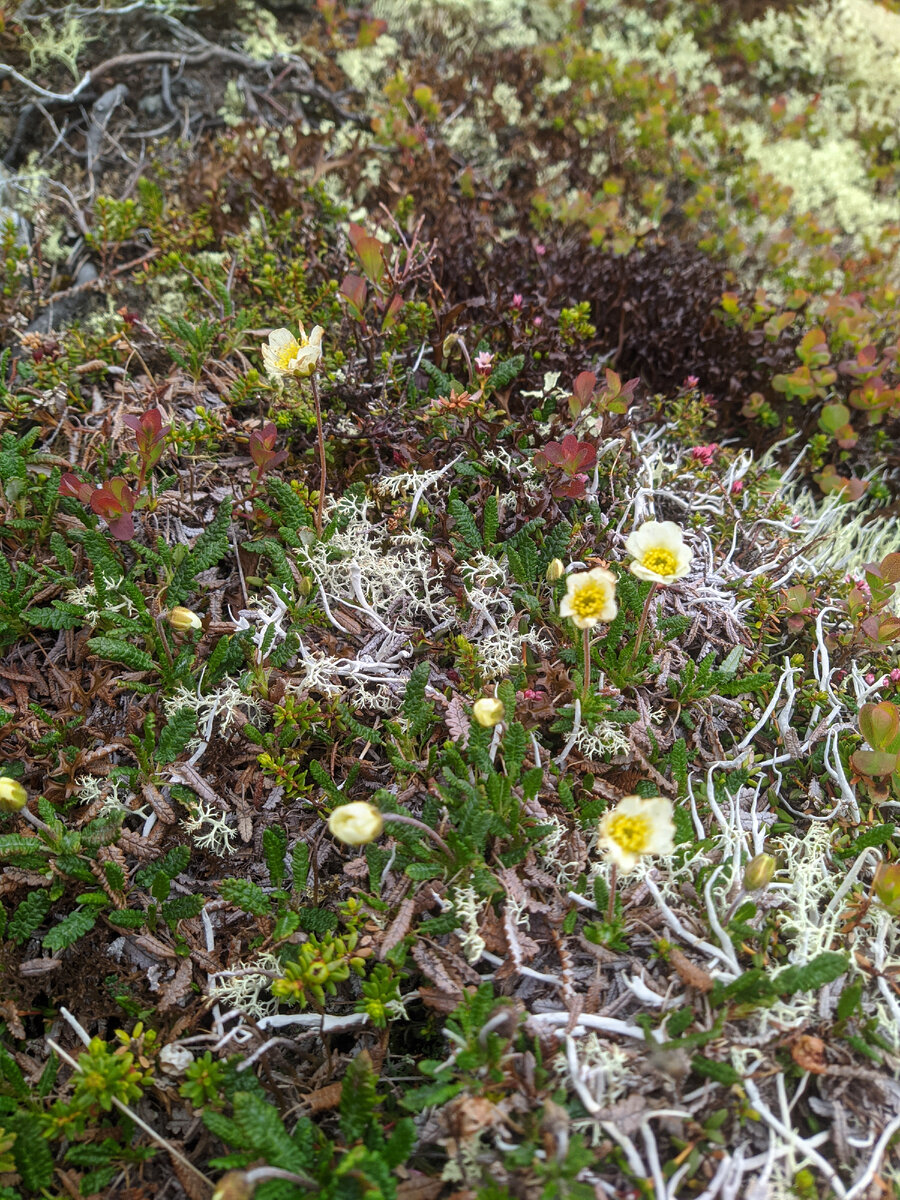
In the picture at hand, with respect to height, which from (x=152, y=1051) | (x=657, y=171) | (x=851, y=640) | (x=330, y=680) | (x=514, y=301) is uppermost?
(x=657, y=171)

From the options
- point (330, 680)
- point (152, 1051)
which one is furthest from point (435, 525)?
point (152, 1051)

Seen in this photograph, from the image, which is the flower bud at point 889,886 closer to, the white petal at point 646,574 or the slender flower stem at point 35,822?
the white petal at point 646,574

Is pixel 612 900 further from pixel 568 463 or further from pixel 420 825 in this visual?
pixel 568 463

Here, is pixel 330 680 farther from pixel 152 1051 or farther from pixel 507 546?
pixel 152 1051

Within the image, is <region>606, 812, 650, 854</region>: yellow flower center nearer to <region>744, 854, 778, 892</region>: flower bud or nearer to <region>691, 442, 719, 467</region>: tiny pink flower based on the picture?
<region>744, 854, 778, 892</region>: flower bud

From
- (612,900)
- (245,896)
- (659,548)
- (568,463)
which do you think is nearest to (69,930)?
(245,896)

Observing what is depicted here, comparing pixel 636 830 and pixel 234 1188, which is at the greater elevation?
pixel 636 830

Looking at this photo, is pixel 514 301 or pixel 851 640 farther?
pixel 514 301
